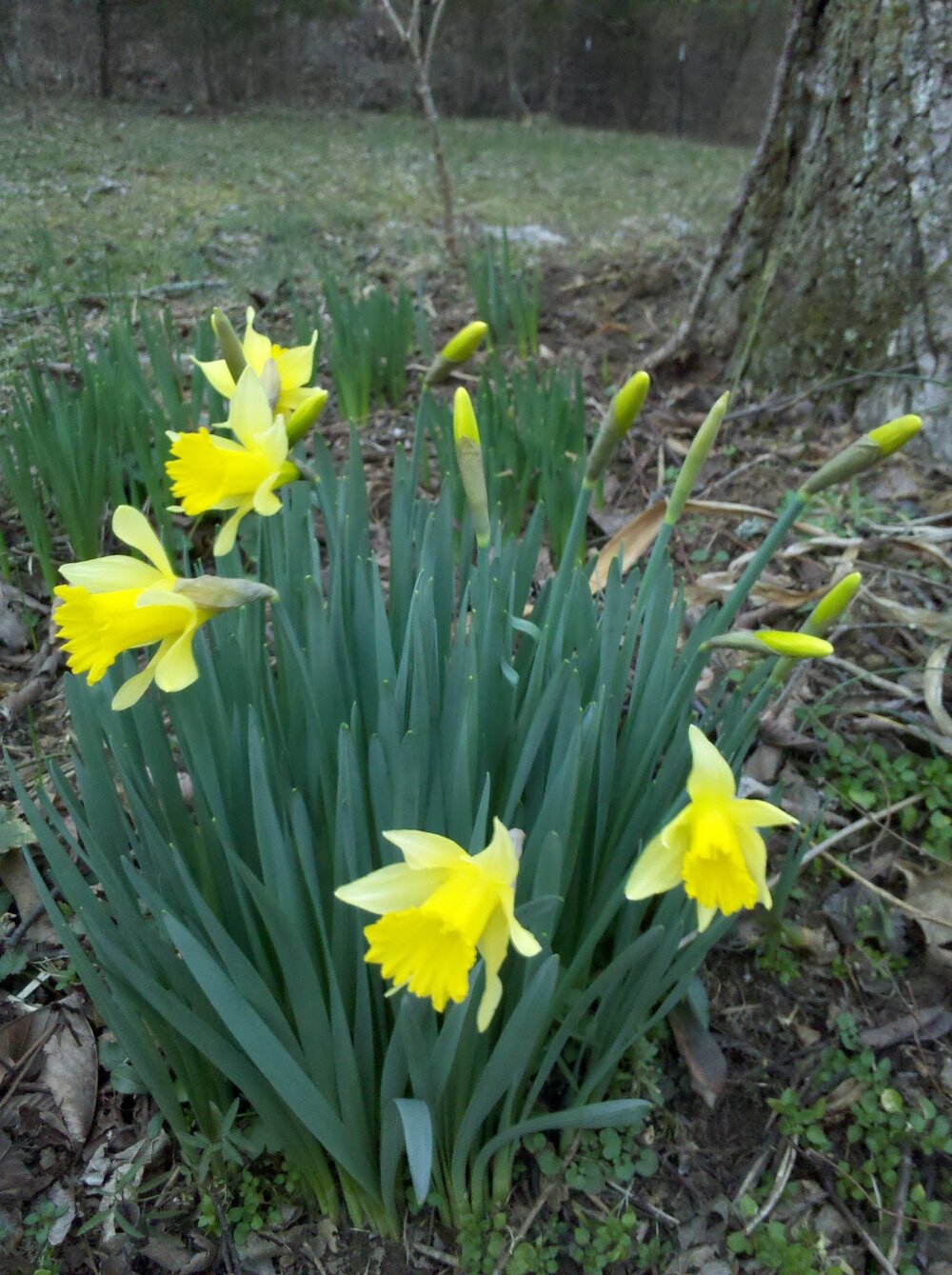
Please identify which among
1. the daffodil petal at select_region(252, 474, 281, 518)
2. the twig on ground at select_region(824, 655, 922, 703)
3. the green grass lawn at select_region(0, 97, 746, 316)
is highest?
the green grass lawn at select_region(0, 97, 746, 316)

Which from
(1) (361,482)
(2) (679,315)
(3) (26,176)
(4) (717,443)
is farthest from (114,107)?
(2) (679,315)

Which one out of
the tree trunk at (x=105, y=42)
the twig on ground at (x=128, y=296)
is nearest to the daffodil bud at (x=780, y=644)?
the twig on ground at (x=128, y=296)

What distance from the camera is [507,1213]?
110 cm

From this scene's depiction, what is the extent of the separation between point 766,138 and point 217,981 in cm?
286

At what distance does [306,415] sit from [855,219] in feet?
7.06

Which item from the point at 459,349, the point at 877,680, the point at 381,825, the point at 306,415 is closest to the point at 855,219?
the point at 877,680

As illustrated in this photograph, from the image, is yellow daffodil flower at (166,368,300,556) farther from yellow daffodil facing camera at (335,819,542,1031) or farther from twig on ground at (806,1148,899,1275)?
twig on ground at (806,1148,899,1275)

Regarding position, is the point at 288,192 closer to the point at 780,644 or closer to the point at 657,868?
the point at 780,644

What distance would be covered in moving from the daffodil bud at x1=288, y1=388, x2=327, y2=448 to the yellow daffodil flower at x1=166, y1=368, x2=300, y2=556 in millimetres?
43

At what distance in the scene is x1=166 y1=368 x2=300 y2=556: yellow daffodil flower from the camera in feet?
3.03

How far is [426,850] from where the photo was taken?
74 centimetres

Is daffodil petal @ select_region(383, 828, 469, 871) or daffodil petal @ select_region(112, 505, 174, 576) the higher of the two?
daffodil petal @ select_region(112, 505, 174, 576)

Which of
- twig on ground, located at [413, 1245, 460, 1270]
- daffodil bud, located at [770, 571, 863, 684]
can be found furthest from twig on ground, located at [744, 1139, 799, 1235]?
daffodil bud, located at [770, 571, 863, 684]

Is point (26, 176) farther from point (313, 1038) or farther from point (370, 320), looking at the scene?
point (313, 1038)
